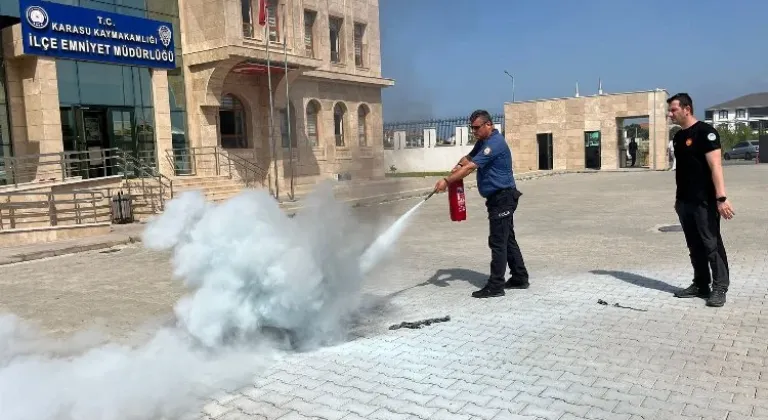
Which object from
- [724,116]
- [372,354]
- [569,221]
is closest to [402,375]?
[372,354]

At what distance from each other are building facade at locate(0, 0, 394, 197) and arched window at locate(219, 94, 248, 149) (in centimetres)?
5

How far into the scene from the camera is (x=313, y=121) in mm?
27828

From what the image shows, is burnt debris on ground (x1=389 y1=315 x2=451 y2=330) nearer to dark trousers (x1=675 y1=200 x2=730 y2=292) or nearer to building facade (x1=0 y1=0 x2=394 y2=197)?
dark trousers (x1=675 y1=200 x2=730 y2=292)

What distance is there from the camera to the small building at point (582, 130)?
3516 cm

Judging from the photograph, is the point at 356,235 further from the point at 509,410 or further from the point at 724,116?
the point at 724,116

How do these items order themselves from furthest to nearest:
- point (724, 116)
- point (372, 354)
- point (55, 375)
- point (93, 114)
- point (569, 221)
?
point (724, 116) → point (93, 114) → point (569, 221) → point (372, 354) → point (55, 375)

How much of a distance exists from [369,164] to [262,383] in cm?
240

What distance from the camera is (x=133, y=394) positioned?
12.2ft

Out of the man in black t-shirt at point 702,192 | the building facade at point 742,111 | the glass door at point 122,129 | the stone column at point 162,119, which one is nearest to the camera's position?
the man in black t-shirt at point 702,192

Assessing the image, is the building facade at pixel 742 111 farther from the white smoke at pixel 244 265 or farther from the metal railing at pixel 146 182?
the white smoke at pixel 244 265

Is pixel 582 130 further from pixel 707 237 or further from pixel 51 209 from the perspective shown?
pixel 707 237

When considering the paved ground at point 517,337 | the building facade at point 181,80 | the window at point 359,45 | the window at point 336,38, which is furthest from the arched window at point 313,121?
the paved ground at point 517,337

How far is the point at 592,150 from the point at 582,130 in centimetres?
161

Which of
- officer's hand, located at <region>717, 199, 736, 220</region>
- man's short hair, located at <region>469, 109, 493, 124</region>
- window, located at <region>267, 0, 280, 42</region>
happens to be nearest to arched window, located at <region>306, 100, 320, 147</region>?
window, located at <region>267, 0, 280, 42</region>
